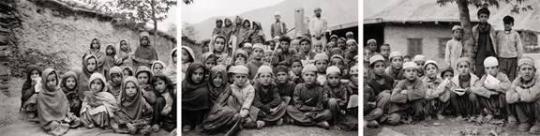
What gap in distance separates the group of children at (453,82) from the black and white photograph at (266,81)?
6.7 inches

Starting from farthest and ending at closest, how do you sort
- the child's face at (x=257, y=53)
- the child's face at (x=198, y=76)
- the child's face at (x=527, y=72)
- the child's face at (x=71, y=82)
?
the child's face at (x=257, y=53) < the child's face at (x=71, y=82) < the child's face at (x=198, y=76) < the child's face at (x=527, y=72)

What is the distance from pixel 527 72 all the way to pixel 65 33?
333 cm

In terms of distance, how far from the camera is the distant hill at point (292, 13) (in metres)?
4.44

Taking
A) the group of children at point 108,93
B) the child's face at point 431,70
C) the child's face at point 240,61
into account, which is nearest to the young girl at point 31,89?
the group of children at point 108,93

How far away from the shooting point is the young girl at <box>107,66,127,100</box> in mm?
4449

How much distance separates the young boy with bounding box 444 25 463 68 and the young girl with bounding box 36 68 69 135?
2.76 m

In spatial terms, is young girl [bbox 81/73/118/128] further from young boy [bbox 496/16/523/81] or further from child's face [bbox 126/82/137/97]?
young boy [bbox 496/16/523/81]

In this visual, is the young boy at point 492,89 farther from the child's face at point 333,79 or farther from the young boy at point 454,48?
the child's face at point 333,79

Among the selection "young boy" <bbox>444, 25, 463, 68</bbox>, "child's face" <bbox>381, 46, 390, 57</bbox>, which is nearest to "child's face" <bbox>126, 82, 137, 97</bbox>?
"child's face" <bbox>381, 46, 390, 57</bbox>

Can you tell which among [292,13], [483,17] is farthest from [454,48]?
[292,13]

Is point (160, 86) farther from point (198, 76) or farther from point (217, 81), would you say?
point (217, 81)

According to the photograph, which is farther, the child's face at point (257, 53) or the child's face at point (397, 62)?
the child's face at point (257, 53)

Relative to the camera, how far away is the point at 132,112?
445 centimetres

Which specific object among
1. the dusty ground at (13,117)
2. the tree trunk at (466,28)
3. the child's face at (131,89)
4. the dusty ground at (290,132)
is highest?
the tree trunk at (466,28)
